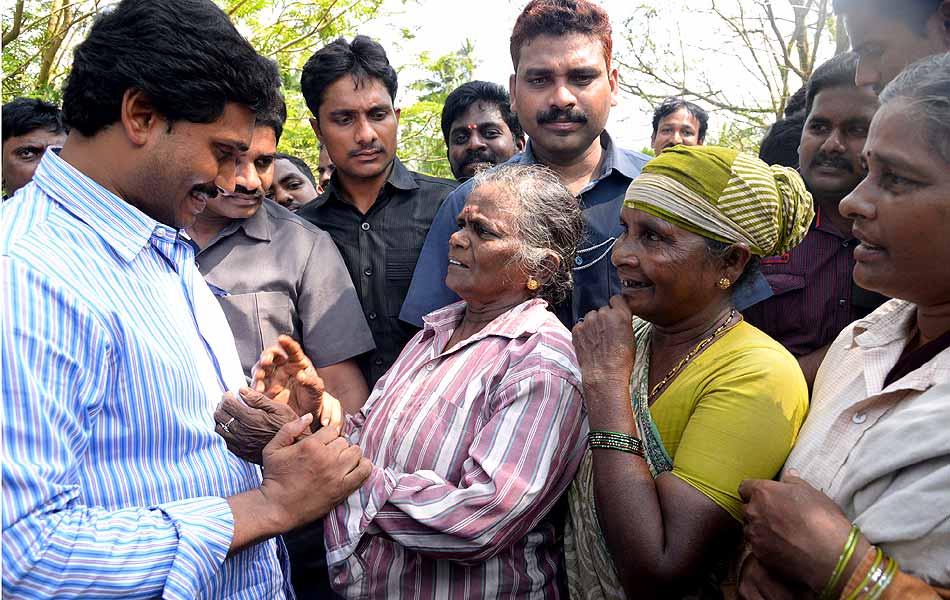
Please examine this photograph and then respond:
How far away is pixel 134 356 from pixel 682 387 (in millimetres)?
1519

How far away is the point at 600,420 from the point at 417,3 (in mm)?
11154

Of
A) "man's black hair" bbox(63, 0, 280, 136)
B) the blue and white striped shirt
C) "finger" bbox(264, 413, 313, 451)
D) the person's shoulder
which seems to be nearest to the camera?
the blue and white striped shirt

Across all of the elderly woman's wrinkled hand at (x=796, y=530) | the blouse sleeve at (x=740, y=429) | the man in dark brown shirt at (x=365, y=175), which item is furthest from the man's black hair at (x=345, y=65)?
the elderly woman's wrinkled hand at (x=796, y=530)

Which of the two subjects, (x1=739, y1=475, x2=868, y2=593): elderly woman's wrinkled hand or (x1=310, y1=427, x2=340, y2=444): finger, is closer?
(x1=739, y1=475, x2=868, y2=593): elderly woman's wrinkled hand

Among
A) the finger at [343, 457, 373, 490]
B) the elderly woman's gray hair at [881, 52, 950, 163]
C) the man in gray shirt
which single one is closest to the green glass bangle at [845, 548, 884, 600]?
the elderly woman's gray hair at [881, 52, 950, 163]

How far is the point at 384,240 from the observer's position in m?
3.89

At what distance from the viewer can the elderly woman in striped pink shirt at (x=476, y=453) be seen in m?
2.31

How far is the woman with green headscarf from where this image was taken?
2.17 metres

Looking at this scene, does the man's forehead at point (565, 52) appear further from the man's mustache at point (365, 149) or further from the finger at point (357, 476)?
the finger at point (357, 476)

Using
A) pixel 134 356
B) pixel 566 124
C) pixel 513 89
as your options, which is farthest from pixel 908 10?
pixel 134 356

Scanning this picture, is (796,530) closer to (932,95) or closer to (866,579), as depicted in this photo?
(866,579)

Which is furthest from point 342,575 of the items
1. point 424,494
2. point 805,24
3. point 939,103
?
point 805,24

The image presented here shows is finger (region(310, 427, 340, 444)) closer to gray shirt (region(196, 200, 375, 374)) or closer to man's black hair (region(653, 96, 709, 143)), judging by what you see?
gray shirt (region(196, 200, 375, 374))

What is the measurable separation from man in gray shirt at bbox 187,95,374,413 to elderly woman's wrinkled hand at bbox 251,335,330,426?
687 mm
